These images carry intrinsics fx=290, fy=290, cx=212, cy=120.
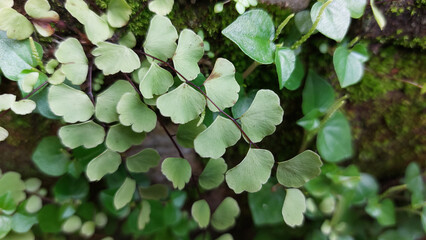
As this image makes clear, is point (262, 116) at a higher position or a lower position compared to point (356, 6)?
lower

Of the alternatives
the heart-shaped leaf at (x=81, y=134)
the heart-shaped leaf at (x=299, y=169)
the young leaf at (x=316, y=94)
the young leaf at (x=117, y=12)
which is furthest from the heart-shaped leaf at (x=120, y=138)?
the young leaf at (x=316, y=94)

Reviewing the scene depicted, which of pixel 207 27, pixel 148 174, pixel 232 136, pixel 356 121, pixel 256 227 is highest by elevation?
pixel 207 27

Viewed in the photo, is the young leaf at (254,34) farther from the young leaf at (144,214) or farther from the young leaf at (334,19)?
the young leaf at (144,214)

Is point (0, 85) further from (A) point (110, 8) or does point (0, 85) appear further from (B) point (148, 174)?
(B) point (148, 174)

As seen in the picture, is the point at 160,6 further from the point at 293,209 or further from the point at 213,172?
the point at 293,209

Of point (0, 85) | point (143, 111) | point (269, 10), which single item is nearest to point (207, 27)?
point (269, 10)

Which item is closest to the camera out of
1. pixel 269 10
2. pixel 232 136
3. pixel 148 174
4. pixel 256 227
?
pixel 232 136

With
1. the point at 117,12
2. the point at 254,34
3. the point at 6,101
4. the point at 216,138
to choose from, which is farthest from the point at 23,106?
the point at 254,34

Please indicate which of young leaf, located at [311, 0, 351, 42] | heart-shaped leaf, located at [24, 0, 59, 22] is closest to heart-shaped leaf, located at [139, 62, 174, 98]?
heart-shaped leaf, located at [24, 0, 59, 22]
